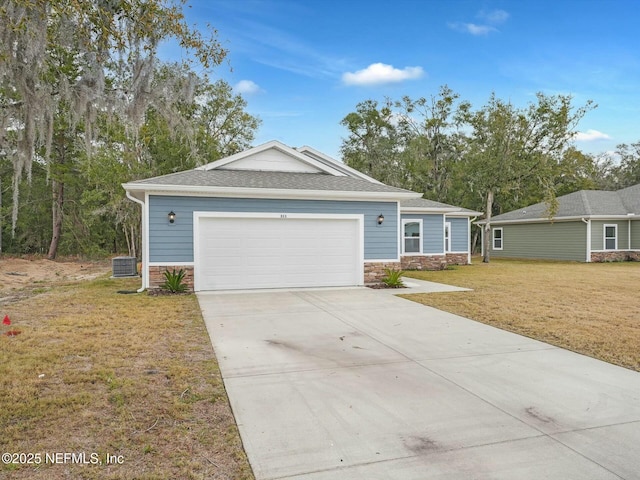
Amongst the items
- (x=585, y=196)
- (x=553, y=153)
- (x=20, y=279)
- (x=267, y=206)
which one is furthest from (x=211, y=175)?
(x=585, y=196)

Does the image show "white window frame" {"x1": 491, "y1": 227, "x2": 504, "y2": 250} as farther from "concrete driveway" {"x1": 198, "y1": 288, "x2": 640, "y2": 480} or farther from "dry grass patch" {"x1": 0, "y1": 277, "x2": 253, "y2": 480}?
"dry grass patch" {"x1": 0, "y1": 277, "x2": 253, "y2": 480}

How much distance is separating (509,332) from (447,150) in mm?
27385

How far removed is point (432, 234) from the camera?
17047 millimetres

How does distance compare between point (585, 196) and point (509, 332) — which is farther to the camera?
point (585, 196)

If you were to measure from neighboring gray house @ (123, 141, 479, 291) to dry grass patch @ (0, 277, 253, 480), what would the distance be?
12.1ft

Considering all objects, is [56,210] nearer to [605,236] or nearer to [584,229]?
[584,229]

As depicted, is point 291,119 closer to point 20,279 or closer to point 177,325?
point 20,279

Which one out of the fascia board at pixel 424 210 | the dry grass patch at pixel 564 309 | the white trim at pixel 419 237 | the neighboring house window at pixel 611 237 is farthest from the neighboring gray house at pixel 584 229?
the white trim at pixel 419 237

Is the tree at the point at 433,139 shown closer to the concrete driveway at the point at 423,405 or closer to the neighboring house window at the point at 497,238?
the neighboring house window at the point at 497,238

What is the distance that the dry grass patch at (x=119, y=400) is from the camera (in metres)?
2.63

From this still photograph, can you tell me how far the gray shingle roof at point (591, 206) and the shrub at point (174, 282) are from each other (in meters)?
18.0

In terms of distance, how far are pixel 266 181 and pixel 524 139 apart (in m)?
15.9

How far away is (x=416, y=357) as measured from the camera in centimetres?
491

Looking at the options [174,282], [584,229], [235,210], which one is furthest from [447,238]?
[174,282]
